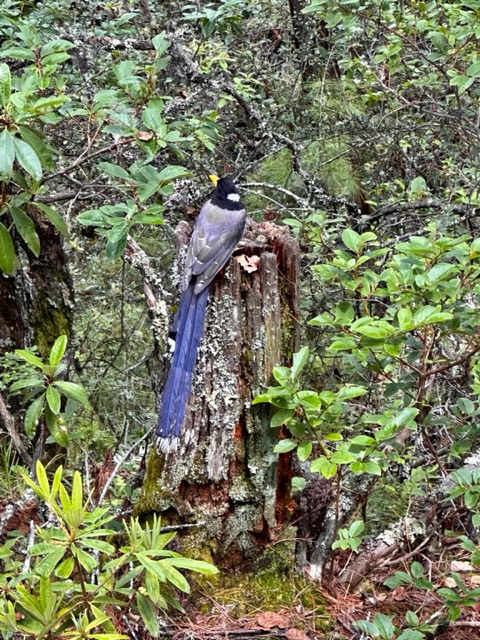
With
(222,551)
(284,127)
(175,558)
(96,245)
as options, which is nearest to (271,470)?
(222,551)

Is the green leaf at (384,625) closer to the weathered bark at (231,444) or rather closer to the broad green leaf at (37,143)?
the weathered bark at (231,444)

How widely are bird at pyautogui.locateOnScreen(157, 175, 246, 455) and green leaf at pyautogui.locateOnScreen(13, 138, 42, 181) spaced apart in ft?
2.47

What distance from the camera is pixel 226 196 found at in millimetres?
3586

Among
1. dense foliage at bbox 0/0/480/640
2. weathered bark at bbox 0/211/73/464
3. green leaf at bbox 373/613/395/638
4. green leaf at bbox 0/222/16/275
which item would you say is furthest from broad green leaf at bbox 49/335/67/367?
weathered bark at bbox 0/211/73/464

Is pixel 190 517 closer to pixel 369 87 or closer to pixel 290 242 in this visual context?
pixel 290 242

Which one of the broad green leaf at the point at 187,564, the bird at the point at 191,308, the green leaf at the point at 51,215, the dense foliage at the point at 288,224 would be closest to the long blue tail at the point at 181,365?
the bird at the point at 191,308

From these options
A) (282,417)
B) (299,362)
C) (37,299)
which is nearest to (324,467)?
(282,417)

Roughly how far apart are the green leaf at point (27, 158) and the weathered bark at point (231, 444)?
826 millimetres

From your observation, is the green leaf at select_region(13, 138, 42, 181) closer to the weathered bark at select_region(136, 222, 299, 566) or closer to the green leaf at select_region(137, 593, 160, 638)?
the weathered bark at select_region(136, 222, 299, 566)

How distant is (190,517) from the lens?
277 cm

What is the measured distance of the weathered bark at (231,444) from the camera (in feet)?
9.11

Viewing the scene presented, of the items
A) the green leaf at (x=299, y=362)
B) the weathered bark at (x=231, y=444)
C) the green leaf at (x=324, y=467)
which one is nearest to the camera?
the green leaf at (x=324, y=467)

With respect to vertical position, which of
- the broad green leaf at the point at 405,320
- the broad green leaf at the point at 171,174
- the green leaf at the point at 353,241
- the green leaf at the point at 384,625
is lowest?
the green leaf at the point at 384,625

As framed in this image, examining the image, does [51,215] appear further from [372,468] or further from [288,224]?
[288,224]
